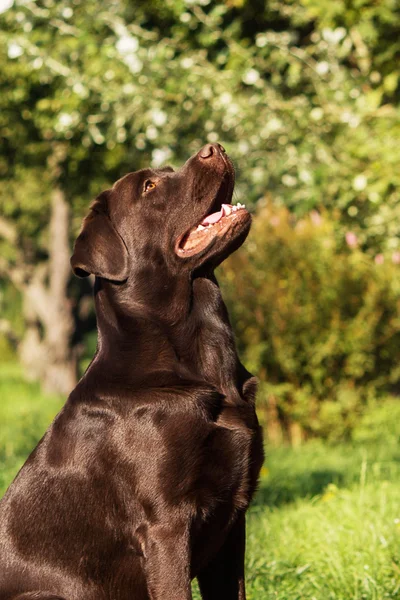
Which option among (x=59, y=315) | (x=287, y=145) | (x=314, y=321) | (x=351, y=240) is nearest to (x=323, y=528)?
(x=314, y=321)

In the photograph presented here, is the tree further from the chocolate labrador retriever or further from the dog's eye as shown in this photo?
the chocolate labrador retriever

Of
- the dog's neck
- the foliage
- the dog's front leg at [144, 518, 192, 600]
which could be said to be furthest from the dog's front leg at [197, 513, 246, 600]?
the foliage

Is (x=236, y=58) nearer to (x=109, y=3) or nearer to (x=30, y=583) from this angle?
(x=109, y=3)

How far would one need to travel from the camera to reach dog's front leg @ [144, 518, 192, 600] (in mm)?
2920

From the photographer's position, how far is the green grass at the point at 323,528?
3.93 metres

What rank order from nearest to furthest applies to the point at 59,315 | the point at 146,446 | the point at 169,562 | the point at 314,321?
the point at 169,562 → the point at 146,446 → the point at 314,321 → the point at 59,315

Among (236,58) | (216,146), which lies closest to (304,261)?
(236,58)

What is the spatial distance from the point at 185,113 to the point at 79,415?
6884mm

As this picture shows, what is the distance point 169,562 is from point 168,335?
0.84 meters

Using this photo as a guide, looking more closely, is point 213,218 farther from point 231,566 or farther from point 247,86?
point 247,86

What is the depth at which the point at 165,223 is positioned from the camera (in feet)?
11.5

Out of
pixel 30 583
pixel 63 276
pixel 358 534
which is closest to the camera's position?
pixel 30 583

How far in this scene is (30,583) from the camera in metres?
3.07

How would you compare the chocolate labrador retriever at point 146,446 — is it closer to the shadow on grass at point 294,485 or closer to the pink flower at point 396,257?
the shadow on grass at point 294,485
